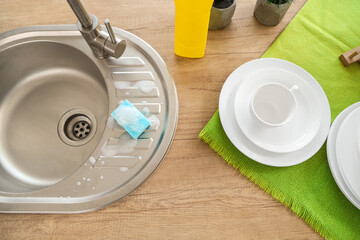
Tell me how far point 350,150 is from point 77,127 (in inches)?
29.8

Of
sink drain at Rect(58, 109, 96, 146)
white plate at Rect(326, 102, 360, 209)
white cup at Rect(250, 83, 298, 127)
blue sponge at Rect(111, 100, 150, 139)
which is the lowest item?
sink drain at Rect(58, 109, 96, 146)

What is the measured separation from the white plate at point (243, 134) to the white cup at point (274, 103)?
56 millimetres

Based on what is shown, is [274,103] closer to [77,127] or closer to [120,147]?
[120,147]

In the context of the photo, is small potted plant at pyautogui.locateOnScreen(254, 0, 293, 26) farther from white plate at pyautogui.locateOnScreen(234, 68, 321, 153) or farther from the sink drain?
the sink drain

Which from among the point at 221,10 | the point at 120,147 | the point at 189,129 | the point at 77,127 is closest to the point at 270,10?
the point at 221,10

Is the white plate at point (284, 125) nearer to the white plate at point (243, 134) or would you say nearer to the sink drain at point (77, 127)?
the white plate at point (243, 134)

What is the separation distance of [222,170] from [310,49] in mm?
429

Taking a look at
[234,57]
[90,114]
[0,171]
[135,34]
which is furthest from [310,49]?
[0,171]

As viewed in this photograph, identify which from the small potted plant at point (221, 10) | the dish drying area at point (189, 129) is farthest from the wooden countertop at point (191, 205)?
the small potted plant at point (221, 10)

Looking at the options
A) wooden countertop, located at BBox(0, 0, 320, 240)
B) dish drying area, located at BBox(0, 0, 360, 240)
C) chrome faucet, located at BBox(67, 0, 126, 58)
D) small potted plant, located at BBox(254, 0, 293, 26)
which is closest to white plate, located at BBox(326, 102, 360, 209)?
dish drying area, located at BBox(0, 0, 360, 240)

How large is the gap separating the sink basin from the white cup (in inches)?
8.2

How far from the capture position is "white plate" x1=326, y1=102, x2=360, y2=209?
0.47m

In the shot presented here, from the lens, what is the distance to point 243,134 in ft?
1.63

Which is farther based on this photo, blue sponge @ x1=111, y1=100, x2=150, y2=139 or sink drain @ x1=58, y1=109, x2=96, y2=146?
sink drain @ x1=58, y1=109, x2=96, y2=146
